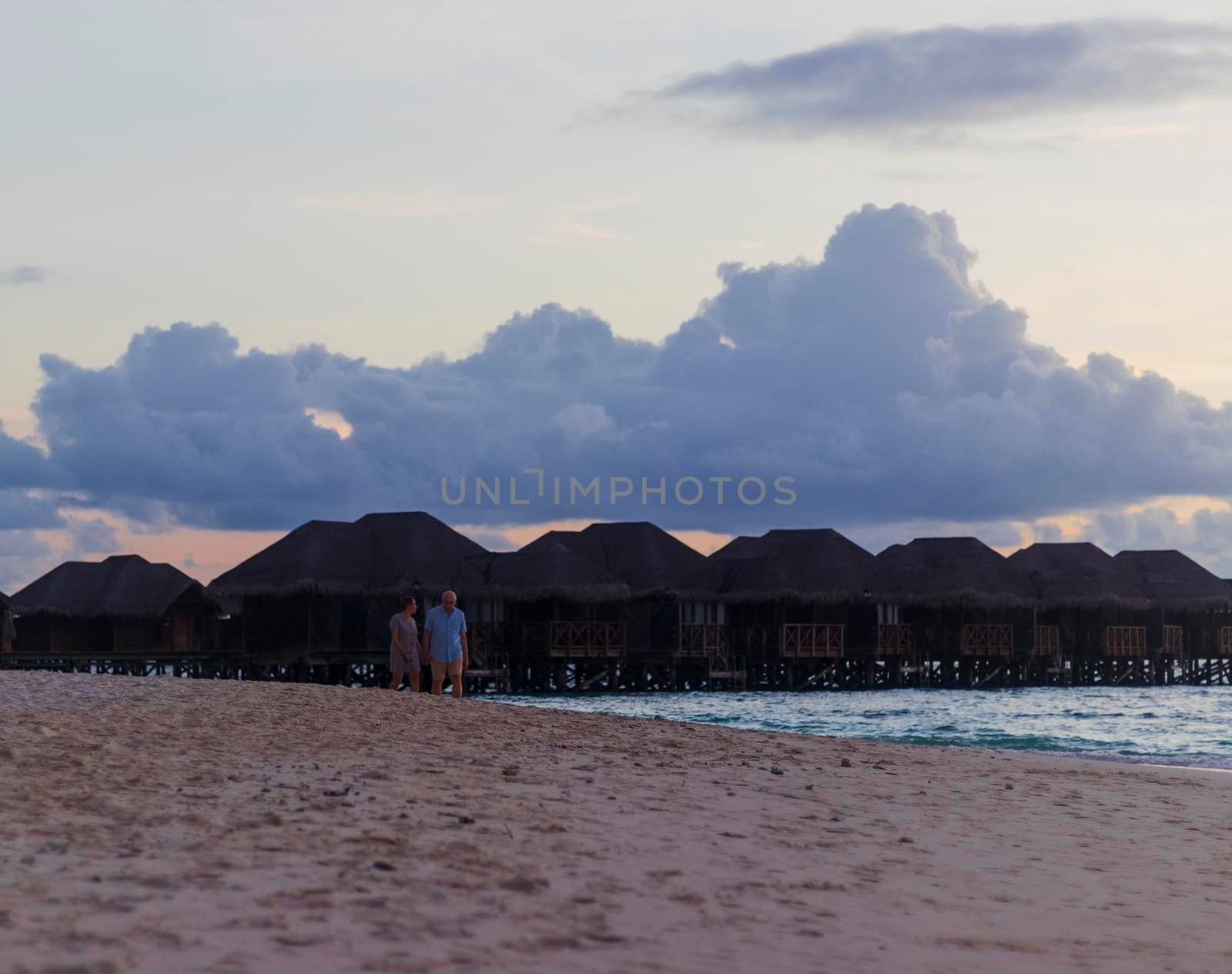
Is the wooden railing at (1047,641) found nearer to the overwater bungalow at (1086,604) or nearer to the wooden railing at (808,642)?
the overwater bungalow at (1086,604)

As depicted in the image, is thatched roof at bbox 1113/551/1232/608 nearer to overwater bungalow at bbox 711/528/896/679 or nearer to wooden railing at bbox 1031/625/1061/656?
wooden railing at bbox 1031/625/1061/656

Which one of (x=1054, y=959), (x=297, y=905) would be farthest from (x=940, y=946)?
(x=297, y=905)

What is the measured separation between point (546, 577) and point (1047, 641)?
21156 mm

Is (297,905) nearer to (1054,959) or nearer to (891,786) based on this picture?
(1054,959)

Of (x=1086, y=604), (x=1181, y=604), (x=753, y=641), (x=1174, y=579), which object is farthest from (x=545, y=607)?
(x=1174, y=579)

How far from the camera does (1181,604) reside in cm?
5578

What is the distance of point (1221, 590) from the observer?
186ft

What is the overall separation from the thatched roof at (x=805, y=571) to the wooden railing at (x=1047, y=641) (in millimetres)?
7353

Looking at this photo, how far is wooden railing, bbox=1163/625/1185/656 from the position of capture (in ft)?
182

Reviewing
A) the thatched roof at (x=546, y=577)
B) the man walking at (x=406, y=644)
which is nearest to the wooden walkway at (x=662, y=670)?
the thatched roof at (x=546, y=577)

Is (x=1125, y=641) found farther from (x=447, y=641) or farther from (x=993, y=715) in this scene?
(x=447, y=641)

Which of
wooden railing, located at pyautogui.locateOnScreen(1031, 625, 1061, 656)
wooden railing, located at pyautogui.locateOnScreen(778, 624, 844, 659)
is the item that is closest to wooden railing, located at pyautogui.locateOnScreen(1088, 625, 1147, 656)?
wooden railing, located at pyautogui.locateOnScreen(1031, 625, 1061, 656)

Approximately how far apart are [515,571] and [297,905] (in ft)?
123

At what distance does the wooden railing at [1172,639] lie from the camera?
182ft
